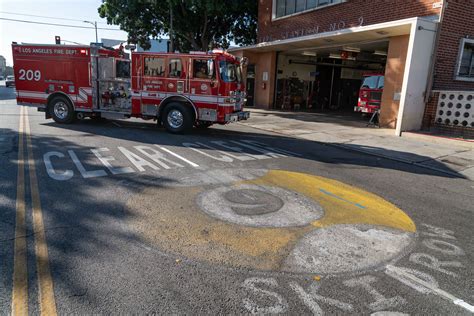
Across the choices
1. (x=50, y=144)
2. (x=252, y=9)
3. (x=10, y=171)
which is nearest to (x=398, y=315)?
(x=10, y=171)

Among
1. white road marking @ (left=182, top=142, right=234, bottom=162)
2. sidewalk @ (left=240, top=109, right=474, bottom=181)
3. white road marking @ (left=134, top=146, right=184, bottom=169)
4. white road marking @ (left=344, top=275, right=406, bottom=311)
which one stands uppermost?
sidewalk @ (left=240, top=109, right=474, bottom=181)

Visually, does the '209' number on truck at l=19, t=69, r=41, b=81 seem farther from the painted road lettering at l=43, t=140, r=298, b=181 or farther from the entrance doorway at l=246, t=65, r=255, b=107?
the entrance doorway at l=246, t=65, r=255, b=107

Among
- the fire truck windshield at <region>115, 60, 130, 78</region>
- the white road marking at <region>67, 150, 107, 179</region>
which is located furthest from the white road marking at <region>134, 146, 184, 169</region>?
the fire truck windshield at <region>115, 60, 130, 78</region>

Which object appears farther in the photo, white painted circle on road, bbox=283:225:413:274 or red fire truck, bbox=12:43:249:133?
red fire truck, bbox=12:43:249:133

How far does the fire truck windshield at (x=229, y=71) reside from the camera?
1080 centimetres

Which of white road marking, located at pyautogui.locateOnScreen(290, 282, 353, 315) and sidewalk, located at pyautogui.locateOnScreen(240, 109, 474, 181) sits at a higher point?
sidewalk, located at pyautogui.locateOnScreen(240, 109, 474, 181)

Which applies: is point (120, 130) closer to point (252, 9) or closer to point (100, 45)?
point (100, 45)

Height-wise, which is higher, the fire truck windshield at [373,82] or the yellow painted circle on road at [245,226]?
the fire truck windshield at [373,82]

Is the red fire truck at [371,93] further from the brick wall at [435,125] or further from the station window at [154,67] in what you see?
the station window at [154,67]

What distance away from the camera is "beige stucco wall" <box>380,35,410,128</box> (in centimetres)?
1377

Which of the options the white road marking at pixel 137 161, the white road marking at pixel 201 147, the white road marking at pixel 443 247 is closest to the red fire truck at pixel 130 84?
the white road marking at pixel 201 147

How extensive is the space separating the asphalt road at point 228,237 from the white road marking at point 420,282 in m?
0.02

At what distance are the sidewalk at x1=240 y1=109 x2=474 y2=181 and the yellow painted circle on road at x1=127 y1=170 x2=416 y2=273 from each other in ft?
12.9

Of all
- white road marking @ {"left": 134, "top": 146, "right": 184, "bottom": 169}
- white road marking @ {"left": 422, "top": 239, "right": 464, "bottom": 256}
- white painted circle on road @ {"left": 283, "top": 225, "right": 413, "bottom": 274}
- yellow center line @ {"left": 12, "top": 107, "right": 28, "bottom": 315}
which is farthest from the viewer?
white road marking @ {"left": 134, "top": 146, "right": 184, "bottom": 169}
